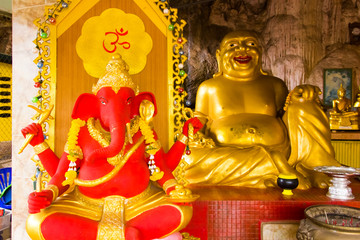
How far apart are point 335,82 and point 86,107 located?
536cm

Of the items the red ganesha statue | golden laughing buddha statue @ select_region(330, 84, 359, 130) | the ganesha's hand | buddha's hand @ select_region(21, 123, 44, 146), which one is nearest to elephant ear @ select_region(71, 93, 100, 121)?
the red ganesha statue

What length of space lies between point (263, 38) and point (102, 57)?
490 centimetres

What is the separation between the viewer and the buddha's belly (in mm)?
2566

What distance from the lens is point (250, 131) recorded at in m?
2.58

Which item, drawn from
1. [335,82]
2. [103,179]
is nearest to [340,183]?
[103,179]

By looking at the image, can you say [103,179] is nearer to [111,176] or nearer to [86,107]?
[111,176]

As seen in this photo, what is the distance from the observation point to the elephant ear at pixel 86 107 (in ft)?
5.25

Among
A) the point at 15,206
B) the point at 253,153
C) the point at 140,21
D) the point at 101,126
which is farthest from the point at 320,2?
the point at 15,206

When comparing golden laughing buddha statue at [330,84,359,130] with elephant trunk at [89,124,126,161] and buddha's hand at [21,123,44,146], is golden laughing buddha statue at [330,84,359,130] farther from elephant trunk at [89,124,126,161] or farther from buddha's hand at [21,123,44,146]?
buddha's hand at [21,123,44,146]

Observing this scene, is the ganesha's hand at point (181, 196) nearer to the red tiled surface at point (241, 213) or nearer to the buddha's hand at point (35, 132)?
the red tiled surface at point (241, 213)

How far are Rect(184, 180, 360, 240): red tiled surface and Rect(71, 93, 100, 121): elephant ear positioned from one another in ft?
2.94

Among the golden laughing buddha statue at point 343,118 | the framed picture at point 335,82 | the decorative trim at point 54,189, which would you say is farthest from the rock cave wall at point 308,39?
the decorative trim at point 54,189

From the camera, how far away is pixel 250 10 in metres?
6.20

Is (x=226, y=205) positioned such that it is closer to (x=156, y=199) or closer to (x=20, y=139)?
(x=156, y=199)
